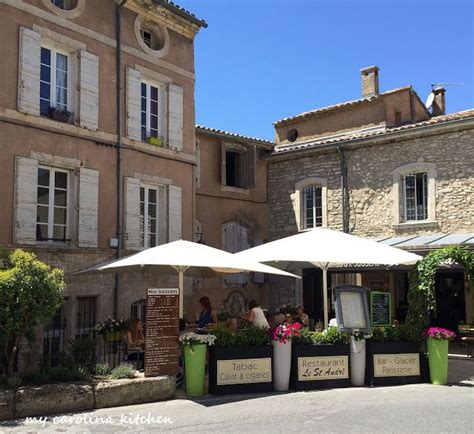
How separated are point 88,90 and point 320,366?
6917 mm

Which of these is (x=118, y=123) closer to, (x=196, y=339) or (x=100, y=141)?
(x=100, y=141)

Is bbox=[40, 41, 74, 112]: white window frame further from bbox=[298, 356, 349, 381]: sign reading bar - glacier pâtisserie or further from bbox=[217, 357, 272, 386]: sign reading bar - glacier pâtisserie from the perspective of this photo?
bbox=[298, 356, 349, 381]: sign reading bar - glacier pâtisserie

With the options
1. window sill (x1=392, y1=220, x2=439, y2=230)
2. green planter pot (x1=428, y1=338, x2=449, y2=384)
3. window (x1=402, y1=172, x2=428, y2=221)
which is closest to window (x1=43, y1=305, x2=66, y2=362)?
green planter pot (x1=428, y1=338, x2=449, y2=384)

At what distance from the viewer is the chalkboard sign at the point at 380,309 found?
30.2 ft

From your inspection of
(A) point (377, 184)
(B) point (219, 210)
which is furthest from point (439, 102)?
(B) point (219, 210)

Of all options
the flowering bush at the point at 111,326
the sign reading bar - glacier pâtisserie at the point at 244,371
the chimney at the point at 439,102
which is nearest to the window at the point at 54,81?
the flowering bush at the point at 111,326

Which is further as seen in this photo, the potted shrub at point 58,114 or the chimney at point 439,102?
the chimney at point 439,102

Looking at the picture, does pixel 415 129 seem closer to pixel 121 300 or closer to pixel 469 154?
pixel 469 154

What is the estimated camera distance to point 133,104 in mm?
11945

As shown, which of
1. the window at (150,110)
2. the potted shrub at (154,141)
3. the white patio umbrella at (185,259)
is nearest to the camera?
the white patio umbrella at (185,259)

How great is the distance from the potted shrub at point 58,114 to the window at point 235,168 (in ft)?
23.1

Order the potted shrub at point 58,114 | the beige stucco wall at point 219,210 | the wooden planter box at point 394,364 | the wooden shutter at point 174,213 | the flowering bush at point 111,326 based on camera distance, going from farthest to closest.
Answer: the beige stucco wall at point 219,210 < the wooden shutter at point 174,213 < the potted shrub at point 58,114 < the flowering bush at point 111,326 < the wooden planter box at point 394,364

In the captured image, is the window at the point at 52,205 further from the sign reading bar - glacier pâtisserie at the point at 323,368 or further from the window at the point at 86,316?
the sign reading bar - glacier pâtisserie at the point at 323,368

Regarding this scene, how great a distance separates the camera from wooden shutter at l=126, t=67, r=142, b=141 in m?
11.8
